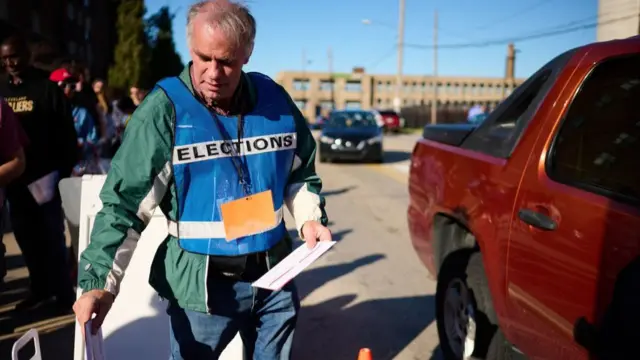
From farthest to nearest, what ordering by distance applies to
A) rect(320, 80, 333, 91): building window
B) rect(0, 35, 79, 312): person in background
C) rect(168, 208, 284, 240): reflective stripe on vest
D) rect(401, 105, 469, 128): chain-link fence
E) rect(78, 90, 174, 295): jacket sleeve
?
rect(320, 80, 333, 91): building window < rect(401, 105, 469, 128): chain-link fence < rect(0, 35, 79, 312): person in background < rect(168, 208, 284, 240): reflective stripe on vest < rect(78, 90, 174, 295): jacket sleeve

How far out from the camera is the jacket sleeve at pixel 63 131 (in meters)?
3.94

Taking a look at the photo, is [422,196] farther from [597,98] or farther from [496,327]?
[597,98]

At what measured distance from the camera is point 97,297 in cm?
160

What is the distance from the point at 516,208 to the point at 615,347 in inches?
28.4

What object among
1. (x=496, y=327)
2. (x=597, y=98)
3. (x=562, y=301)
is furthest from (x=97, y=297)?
(x=597, y=98)

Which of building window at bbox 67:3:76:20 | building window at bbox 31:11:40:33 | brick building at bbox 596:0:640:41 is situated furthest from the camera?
building window at bbox 67:3:76:20

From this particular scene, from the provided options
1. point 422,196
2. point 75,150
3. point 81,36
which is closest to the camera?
point 422,196

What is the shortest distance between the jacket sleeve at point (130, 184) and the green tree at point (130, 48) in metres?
24.7

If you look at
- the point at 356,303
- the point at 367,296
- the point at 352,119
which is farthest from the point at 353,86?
the point at 356,303

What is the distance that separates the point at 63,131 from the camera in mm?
3979

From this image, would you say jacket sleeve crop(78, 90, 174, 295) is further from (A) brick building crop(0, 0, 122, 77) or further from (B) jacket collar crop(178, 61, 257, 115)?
(A) brick building crop(0, 0, 122, 77)

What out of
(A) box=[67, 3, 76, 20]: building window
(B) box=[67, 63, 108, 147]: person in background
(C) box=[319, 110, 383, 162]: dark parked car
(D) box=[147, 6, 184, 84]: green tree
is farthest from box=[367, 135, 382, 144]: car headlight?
(D) box=[147, 6, 184, 84]: green tree

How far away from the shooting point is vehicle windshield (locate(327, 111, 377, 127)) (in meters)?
16.2

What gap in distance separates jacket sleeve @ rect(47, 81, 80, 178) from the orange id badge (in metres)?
2.66
